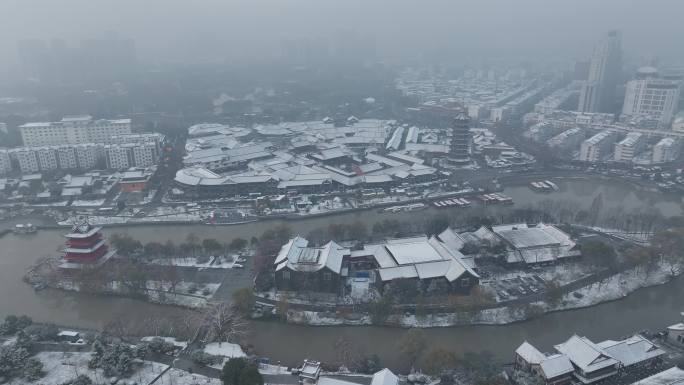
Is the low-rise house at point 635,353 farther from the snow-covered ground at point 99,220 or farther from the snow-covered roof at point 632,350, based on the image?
the snow-covered ground at point 99,220

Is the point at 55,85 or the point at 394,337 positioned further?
the point at 55,85

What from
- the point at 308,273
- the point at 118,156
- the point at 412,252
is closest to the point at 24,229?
the point at 118,156

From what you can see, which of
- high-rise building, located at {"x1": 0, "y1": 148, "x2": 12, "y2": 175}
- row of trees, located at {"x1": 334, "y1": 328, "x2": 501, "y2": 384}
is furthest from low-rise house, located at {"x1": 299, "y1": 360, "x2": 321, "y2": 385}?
high-rise building, located at {"x1": 0, "y1": 148, "x2": 12, "y2": 175}

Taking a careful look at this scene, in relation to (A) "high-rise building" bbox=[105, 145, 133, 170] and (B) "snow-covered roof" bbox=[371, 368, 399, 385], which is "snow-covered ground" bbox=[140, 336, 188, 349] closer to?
(B) "snow-covered roof" bbox=[371, 368, 399, 385]

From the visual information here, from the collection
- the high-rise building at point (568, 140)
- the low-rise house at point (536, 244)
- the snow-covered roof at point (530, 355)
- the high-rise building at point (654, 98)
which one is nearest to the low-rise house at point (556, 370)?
the snow-covered roof at point (530, 355)

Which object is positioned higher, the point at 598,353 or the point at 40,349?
the point at 598,353

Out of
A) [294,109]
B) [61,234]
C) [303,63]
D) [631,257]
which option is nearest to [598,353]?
[631,257]

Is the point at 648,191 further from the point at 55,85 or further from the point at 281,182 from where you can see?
the point at 55,85
